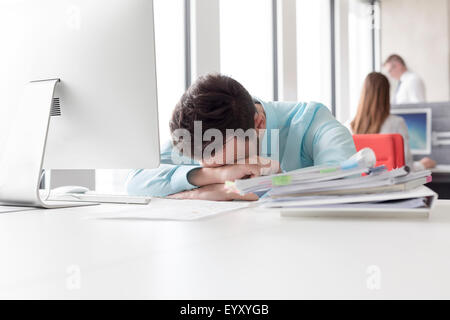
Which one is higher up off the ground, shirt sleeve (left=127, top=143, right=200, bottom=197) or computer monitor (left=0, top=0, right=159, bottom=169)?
computer monitor (left=0, top=0, right=159, bottom=169)

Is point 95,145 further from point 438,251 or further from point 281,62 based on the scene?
point 281,62

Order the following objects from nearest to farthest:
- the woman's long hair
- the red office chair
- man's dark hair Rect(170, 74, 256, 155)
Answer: man's dark hair Rect(170, 74, 256, 155)
the red office chair
the woman's long hair

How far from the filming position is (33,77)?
111 centimetres

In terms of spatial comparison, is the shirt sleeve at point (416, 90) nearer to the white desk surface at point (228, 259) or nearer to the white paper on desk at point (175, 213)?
the white paper on desk at point (175, 213)

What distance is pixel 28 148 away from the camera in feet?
3.52

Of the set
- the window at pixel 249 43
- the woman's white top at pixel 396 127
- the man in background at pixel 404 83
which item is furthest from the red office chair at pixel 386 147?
the man in background at pixel 404 83

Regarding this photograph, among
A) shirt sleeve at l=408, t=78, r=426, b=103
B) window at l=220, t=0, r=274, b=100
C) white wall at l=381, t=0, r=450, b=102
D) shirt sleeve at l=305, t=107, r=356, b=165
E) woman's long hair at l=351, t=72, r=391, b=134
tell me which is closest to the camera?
shirt sleeve at l=305, t=107, r=356, b=165

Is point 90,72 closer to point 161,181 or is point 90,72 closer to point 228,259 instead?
point 161,181

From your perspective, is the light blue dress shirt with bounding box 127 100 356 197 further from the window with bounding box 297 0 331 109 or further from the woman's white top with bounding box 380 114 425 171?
the window with bounding box 297 0 331 109

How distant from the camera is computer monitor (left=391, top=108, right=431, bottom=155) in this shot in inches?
128

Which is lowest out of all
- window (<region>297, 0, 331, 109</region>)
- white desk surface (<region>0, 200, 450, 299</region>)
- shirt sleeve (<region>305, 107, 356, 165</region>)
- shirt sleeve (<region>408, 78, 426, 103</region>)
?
white desk surface (<region>0, 200, 450, 299</region>)

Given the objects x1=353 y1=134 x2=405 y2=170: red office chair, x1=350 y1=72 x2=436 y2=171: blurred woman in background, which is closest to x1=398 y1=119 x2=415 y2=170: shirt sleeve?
x1=350 y1=72 x2=436 y2=171: blurred woman in background

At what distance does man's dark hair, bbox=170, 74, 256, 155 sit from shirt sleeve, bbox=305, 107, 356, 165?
0.25 metres

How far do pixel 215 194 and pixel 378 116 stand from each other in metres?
2.25
